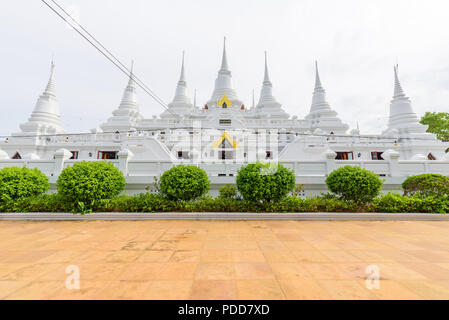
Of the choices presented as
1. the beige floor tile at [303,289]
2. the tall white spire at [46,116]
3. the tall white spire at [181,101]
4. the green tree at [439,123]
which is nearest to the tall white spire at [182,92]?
the tall white spire at [181,101]

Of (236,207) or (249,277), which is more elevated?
(236,207)

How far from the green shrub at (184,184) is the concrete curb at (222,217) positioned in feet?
2.63

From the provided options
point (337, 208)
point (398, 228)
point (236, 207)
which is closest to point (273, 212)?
point (236, 207)

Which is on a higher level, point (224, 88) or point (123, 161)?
point (224, 88)

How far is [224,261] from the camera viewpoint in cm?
355

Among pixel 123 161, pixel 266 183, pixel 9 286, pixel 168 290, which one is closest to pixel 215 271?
pixel 168 290

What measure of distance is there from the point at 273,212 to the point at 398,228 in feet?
12.5

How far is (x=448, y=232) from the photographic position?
5781mm

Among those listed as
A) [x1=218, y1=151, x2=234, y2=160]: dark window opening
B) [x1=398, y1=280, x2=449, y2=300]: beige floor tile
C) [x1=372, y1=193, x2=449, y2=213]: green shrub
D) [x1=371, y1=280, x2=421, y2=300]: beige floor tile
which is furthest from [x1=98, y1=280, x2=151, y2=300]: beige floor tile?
[x1=218, y1=151, x2=234, y2=160]: dark window opening

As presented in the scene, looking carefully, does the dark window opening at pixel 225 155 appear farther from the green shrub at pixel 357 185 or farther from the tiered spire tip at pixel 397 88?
the tiered spire tip at pixel 397 88

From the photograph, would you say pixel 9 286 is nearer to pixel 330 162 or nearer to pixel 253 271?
pixel 253 271

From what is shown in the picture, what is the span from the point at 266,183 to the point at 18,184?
948cm
